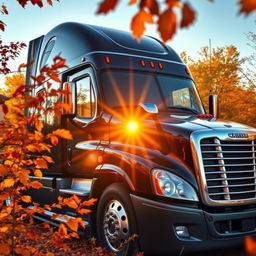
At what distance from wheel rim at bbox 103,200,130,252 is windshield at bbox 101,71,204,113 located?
1408mm

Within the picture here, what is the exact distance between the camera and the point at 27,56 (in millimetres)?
8477

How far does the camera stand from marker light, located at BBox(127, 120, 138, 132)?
4832 millimetres

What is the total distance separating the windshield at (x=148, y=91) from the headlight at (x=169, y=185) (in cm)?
144

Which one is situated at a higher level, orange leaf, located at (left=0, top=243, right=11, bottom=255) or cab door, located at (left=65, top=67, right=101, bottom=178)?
cab door, located at (left=65, top=67, right=101, bottom=178)

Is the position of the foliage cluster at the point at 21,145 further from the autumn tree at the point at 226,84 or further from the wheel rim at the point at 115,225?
the autumn tree at the point at 226,84

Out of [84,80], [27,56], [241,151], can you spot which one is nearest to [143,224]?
[241,151]

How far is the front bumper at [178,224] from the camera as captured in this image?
4156 mm

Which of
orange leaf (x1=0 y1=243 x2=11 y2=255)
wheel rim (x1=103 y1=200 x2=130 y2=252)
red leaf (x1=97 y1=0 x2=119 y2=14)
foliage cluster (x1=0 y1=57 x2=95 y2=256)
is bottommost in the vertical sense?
wheel rim (x1=103 y1=200 x2=130 y2=252)

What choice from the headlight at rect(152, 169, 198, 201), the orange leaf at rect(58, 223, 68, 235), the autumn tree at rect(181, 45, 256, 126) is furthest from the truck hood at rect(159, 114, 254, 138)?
the autumn tree at rect(181, 45, 256, 126)

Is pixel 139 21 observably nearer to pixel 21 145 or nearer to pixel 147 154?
pixel 21 145

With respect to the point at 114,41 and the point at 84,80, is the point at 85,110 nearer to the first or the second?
the point at 84,80

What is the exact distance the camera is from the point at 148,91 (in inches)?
222

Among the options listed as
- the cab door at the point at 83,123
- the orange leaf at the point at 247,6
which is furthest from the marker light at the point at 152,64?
the orange leaf at the point at 247,6

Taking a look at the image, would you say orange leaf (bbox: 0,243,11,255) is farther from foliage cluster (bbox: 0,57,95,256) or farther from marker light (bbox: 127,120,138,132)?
marker light (bbox: 127,120,138,132)
